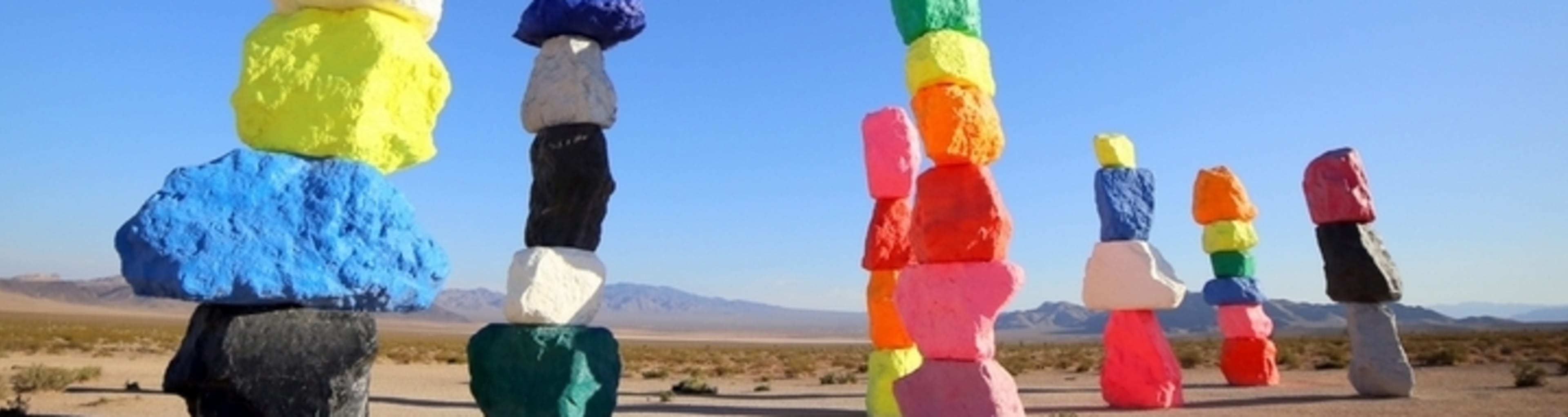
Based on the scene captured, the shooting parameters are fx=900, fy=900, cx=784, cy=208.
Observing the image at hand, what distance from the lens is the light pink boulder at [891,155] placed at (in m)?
10.1

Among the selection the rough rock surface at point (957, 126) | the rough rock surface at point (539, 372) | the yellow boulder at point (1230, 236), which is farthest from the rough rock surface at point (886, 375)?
the yellow boulder at point (1230, 236)

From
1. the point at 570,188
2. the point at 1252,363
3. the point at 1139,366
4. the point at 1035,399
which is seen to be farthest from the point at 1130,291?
the point at 570,188

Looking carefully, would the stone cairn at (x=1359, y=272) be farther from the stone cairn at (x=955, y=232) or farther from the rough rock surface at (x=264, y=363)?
the rough rock surface at (x=264, y=363)

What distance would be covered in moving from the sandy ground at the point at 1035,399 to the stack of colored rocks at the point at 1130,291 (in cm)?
42

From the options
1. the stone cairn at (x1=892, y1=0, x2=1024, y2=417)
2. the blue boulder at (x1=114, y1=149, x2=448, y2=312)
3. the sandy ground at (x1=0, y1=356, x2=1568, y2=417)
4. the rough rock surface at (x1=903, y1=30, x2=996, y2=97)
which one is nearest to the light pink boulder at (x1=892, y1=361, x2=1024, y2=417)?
the stone cairn at (x1=892, y1=0, x2=1024, y2=417)

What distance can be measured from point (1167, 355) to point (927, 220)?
580cm

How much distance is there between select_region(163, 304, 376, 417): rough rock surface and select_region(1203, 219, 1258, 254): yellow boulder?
1508cm

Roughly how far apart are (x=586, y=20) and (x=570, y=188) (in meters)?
1.30

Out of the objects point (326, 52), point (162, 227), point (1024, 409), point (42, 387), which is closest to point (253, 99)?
point (326, 52)

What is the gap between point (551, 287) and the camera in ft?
20.8

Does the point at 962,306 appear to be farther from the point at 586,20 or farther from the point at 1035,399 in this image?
the point at 1035,399

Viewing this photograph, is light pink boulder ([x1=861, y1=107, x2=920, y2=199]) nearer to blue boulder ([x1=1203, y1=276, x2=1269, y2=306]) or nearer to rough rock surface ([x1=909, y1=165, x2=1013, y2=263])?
rough rock surface ([x1=909, y1=165, x2=1013, y2=263])

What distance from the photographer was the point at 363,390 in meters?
4.41

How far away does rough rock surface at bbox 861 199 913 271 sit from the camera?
33.0ft
